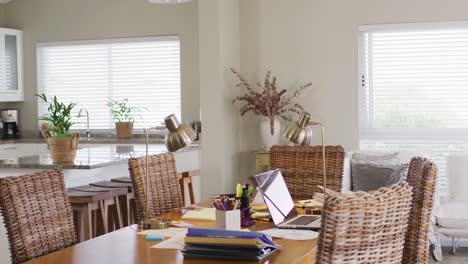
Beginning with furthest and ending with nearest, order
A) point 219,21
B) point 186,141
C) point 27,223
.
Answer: point 219,21 < point 186,141 < point 27,223

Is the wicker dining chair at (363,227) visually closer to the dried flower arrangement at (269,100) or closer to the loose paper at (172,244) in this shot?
the loose paper at (172,244)

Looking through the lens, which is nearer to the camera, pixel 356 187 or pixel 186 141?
pixel 186 141

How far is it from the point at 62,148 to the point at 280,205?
2.08 meters

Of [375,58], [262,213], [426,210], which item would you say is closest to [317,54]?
[375,58]

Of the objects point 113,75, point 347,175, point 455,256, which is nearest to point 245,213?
point 347,175

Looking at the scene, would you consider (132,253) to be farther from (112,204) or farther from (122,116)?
(122,116)

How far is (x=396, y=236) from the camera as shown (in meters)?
2.01

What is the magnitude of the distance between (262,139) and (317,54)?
100cm

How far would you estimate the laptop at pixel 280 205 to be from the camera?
10.1 feet

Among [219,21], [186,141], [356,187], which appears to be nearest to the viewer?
[186,141]

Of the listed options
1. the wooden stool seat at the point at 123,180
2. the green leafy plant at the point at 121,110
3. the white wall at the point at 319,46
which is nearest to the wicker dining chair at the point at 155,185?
the wooden stool seat at the point at 123,180

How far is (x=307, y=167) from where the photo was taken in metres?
4.26

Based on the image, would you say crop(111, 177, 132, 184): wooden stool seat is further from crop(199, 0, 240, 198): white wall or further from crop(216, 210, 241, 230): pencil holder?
crop(216, 210, 241, 230): pencil holder

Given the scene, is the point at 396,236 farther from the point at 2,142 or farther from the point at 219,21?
the point at 2,142
